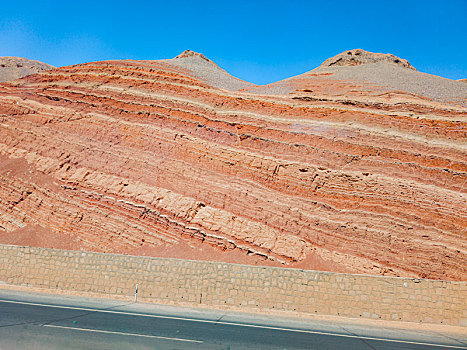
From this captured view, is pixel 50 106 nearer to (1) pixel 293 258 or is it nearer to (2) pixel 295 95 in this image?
(2) pixel 295 95

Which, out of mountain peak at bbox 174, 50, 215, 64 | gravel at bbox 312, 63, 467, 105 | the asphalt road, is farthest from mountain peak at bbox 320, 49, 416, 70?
the asphalt road

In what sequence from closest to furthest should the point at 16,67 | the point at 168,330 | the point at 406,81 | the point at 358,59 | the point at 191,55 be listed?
the point at 168,330, the point at 406,81, the point at 191,55, the point at 358,59, the point at 16,67

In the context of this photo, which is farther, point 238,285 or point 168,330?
point 238,285

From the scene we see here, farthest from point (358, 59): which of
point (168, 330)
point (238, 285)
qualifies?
point (168, 330)

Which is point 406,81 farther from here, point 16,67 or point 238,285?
point 16,67

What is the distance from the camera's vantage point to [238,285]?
12406mm

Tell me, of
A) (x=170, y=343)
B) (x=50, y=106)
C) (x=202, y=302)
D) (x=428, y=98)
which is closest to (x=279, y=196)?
(x=202, y=302)

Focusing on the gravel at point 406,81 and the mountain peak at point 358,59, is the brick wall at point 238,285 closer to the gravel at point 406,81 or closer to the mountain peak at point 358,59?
the gravel at point 406,81

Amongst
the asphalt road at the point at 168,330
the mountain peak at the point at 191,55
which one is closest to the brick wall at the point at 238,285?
the asphalt road at the point at 168,330

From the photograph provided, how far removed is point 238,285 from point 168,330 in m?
4.86

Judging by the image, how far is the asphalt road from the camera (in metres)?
6.63

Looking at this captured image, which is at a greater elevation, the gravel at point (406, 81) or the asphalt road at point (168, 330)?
the gravel at point (406, 81)

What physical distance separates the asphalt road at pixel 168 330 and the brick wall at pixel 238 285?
0.98 m

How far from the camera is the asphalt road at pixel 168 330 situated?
21.8ft
